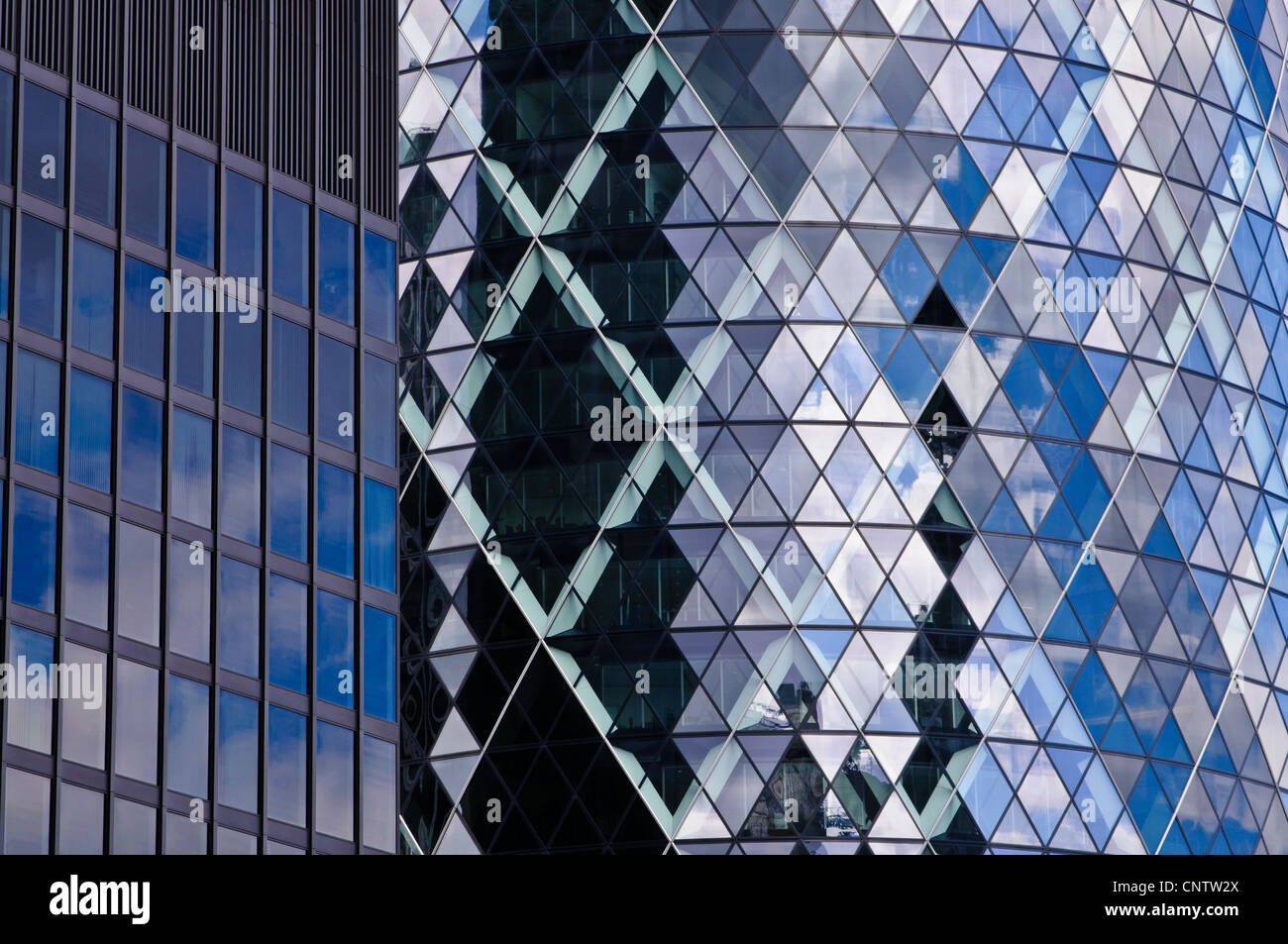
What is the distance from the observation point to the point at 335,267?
43.5m

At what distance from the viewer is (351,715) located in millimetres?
41719

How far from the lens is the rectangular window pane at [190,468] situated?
39375mm

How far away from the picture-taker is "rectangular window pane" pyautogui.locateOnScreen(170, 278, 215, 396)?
3984 centimetres

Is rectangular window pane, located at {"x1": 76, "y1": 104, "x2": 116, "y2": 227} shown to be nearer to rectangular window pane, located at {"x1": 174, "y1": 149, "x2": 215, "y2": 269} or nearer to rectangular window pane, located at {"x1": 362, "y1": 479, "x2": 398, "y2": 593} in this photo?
rectangular window pane, located at {"x1": 174, "y1": 149, "x2": 215, "y2": 269}

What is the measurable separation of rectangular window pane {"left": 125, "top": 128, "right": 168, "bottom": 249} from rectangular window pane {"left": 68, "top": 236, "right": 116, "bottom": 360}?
2.97 feet

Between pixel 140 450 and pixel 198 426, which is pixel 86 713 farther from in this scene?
pixel 198 426

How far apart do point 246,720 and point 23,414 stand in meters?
6.45

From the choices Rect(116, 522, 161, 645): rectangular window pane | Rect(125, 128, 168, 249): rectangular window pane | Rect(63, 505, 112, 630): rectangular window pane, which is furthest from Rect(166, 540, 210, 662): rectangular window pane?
Rect(125, 128, 168, 249): rectangular window pane

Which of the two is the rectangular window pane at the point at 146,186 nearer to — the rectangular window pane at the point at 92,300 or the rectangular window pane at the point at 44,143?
the rectangular window pane at the point at 92,300

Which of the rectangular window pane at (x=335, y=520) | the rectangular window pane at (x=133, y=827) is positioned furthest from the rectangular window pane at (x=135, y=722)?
the rectangular window pane at (x=335, y=520)

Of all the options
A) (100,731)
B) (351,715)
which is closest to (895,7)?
(351,715)

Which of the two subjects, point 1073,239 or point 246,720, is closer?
point 246,720
